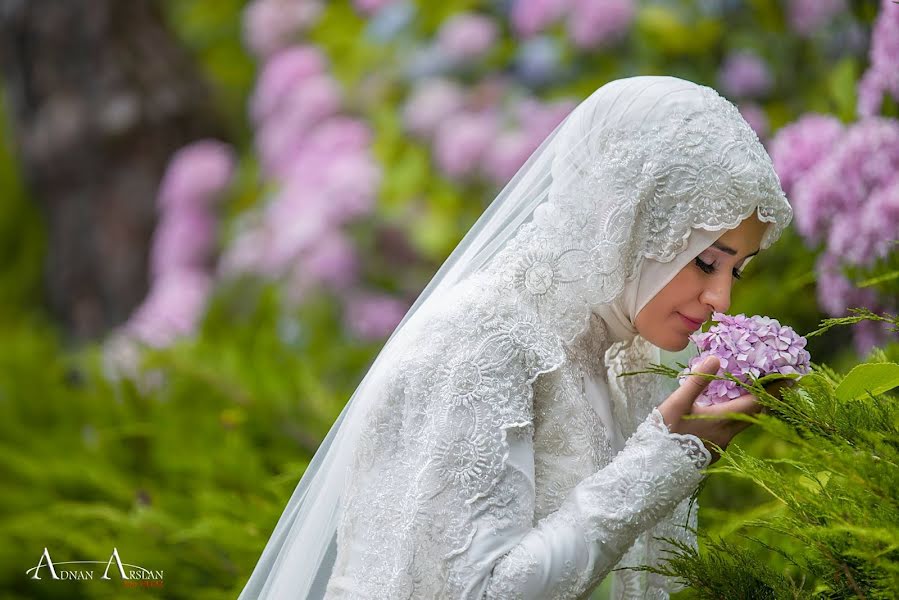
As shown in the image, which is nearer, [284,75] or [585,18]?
[585,18]

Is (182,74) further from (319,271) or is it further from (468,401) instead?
(468,401)

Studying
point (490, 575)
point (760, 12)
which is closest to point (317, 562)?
point (490, 575)

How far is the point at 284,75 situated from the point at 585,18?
71.6 inches

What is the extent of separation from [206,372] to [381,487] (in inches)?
101

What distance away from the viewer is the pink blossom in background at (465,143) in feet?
15.1

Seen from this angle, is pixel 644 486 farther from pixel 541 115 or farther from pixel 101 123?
pixel 101 123

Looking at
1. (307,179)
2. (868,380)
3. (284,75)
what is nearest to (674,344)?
(868,380)

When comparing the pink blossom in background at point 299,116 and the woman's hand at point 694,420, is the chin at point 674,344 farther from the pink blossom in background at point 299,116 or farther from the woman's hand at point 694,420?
the pink blossom in background at point 299,116

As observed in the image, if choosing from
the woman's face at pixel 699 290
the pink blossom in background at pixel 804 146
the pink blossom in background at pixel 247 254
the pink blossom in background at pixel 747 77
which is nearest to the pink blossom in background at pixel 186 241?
the pink blossom in background at pixel 247 254

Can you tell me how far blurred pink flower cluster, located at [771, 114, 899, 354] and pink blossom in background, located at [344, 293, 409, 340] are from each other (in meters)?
2.25

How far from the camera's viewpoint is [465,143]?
461 centimetres

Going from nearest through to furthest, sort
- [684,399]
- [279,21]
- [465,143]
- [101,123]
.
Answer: [684,399] → [465,143] → [279,21] → [101,123]

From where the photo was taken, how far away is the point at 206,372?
4.30 meters

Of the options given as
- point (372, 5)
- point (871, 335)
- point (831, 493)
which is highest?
point (372, 5)
